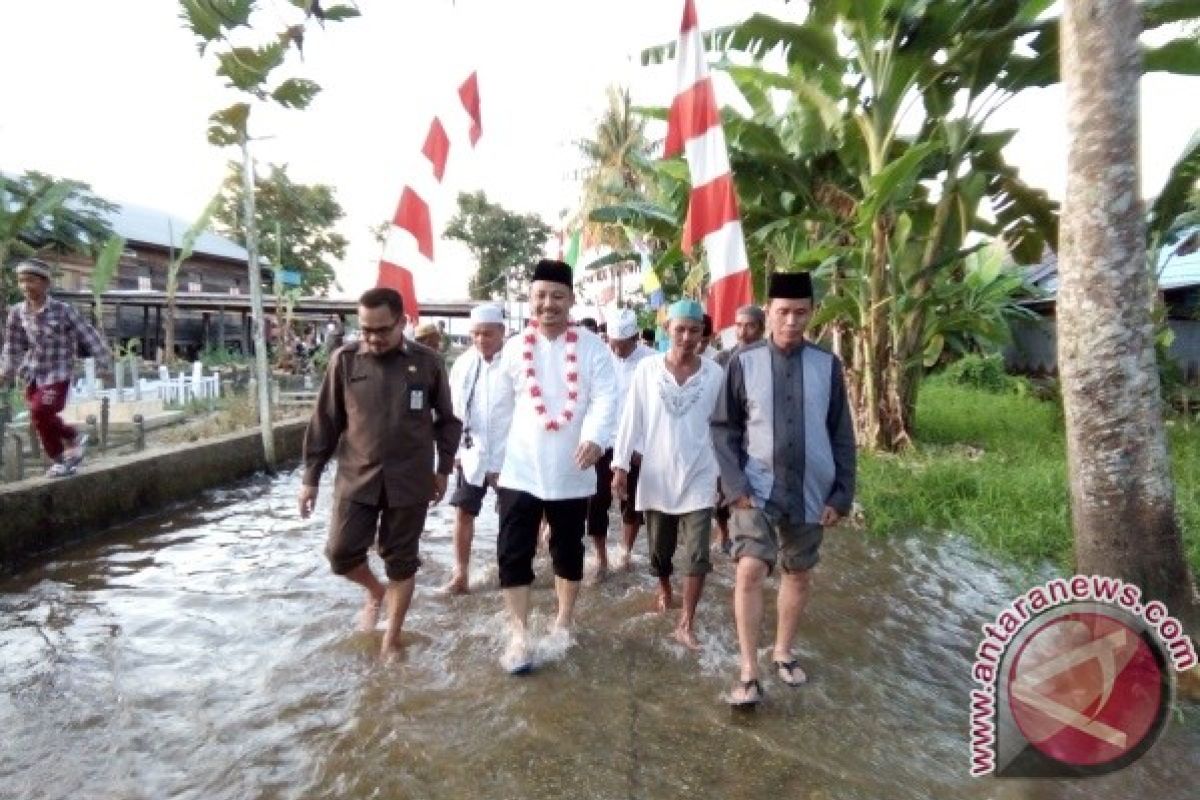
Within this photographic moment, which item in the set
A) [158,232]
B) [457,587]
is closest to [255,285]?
[457,587]

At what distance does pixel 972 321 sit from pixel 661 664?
6.65 metres

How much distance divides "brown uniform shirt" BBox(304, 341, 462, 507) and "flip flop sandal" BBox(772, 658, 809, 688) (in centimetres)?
186

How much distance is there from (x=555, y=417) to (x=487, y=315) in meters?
1.47

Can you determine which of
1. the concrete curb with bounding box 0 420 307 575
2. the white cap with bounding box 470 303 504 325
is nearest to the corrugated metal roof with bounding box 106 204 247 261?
the concrete curb with bounding box 0 420 307 575

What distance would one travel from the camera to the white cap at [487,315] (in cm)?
504

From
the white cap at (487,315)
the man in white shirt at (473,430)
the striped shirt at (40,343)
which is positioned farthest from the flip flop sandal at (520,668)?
the striped shirt at (40,343)

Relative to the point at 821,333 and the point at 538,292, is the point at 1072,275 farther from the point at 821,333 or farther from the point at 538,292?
the point at 821,333

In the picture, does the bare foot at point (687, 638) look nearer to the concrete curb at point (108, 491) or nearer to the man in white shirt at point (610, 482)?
the man in white shirt at point (610, 482)

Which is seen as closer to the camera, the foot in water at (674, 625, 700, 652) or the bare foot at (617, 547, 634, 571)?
the foot in water at (674, 625, 700, 652)

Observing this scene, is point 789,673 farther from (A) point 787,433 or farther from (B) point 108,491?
(B) point 108,491

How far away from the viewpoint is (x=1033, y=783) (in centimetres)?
276

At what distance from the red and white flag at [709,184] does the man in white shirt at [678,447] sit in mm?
904

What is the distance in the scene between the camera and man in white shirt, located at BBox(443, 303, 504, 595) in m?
4.90

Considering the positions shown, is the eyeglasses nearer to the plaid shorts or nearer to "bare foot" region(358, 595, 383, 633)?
"bare foot" region(358, 595, 383, 633)
